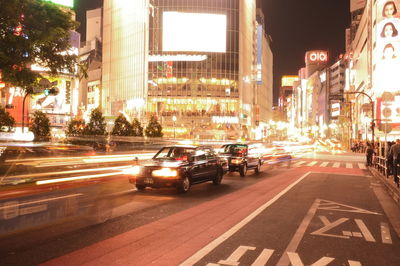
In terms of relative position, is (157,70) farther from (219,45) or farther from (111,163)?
(111,163)

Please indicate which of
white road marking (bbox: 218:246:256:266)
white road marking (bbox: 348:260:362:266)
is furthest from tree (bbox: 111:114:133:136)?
white road marking (bbox: 348:260:362:266)

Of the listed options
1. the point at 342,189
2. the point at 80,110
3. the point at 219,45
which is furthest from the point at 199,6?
the point at 342,189

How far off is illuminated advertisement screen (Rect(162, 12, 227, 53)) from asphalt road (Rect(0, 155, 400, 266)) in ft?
252

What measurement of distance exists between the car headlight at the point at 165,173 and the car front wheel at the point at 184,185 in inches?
14.7

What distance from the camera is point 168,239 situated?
6.93 m

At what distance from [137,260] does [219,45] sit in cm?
8517

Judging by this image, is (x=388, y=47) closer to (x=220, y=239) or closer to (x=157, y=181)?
(x=157, y=181)

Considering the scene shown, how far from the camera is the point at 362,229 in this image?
26.6 ft

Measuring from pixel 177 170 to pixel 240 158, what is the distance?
7.64m

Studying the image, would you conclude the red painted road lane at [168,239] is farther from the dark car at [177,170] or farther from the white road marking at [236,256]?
the dark car at [177,170]

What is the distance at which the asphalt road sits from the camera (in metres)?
5.92

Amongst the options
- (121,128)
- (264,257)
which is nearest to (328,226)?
(264,257)

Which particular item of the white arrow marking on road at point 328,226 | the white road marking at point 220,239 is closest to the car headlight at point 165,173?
the white road marking at point 220,239

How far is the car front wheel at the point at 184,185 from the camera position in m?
12.6
